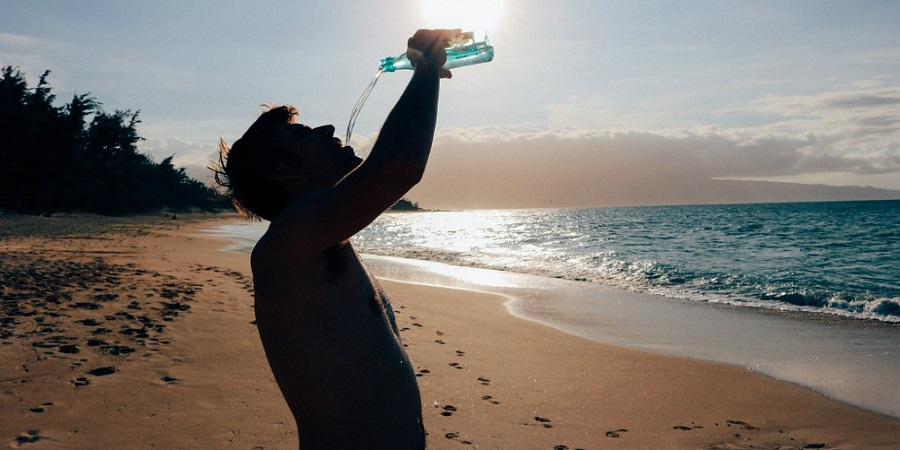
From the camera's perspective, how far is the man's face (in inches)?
66.1

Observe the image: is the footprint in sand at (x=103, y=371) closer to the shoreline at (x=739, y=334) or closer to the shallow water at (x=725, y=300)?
the shoreline at (x=739, y=334)

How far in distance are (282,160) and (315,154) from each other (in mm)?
88

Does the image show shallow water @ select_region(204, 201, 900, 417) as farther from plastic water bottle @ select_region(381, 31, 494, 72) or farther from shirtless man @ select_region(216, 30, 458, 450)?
shirtless man @ select_region(216, 30, 458, 450)

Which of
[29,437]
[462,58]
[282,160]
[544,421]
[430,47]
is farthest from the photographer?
[544,421]

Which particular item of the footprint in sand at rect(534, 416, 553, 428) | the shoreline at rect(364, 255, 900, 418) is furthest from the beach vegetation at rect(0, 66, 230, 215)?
the footprint in sand at rect(534, 416, 553, 428)

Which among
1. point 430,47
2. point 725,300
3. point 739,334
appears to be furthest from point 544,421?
point 725,300

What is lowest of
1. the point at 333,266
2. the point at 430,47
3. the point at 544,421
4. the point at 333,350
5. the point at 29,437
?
the point at 544,421

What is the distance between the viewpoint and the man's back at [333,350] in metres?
1.51

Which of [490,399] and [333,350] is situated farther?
[490,399]

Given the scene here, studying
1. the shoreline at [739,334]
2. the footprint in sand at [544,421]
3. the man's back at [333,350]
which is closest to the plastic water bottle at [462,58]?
the man's back at [333,350]

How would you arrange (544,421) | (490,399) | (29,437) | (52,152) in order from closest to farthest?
(29,437) → (544,421) → (490,399) → (52,152)

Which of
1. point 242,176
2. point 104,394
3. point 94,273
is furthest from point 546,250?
point 242,176

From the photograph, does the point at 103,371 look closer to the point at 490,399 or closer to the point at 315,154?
the point at 490,399

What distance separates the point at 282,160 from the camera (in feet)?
5.49
